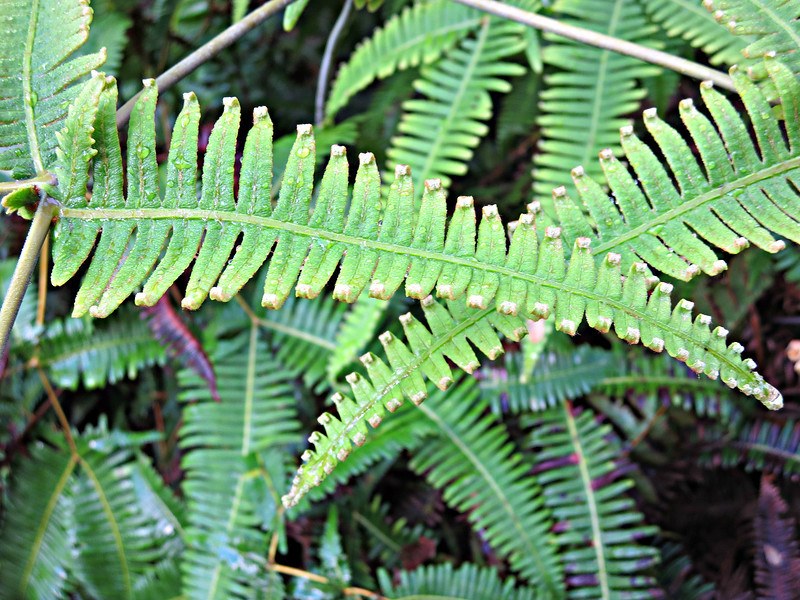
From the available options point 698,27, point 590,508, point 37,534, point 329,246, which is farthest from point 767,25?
point 37,534

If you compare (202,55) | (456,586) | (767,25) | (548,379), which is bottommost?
(456,586)

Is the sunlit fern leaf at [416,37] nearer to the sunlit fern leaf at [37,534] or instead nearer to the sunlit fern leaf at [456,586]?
the sunlit fern leaf at [456,586]

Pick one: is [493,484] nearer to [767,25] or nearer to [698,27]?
[767,25]

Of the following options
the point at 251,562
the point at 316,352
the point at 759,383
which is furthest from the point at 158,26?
the point at 759,383

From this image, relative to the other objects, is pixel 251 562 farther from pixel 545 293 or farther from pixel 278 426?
pixel 545 293

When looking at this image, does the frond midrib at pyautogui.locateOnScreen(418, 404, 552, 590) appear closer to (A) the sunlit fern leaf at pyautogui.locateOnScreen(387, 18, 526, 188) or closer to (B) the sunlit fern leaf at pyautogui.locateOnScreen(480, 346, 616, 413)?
(B) the sunlit fern leaf at pyautogui.locateOnScreen(480, 346, 616, 413)

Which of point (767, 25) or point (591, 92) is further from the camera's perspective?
point (591, 92)
